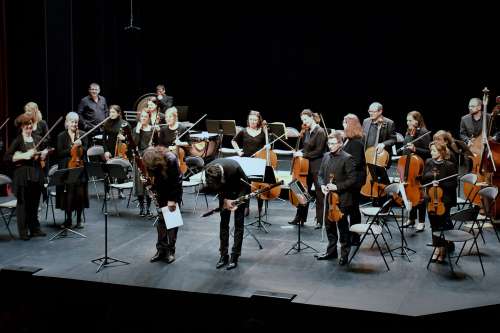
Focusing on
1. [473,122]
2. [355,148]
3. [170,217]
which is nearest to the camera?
[170,217]

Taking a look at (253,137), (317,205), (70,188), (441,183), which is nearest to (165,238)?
(70,188)

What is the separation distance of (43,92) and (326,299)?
28.3 ft

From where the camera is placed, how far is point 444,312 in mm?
6723

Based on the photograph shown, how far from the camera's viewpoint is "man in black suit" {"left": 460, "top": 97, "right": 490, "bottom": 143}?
10531mm

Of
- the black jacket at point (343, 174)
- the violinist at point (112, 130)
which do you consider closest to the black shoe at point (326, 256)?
the black jacket at point (343, 174)

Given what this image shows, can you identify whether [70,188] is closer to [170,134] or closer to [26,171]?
[26,171]

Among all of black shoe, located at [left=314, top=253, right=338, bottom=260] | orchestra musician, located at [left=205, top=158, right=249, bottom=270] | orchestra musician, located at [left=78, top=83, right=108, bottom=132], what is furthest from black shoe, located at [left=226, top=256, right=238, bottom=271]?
orchestra musician, located at [left=78, top=83, right=108, bottom=132]

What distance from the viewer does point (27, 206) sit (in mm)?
9320

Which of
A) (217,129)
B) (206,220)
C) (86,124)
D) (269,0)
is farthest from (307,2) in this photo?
(206,220)

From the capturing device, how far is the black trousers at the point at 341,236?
26.9 feet

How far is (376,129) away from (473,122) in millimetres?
1600

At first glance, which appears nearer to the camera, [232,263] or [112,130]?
[232,263]

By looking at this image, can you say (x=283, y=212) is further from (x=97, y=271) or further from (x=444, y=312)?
(x=444, y=312)

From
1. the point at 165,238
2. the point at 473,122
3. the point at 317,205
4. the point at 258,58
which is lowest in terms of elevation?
the point at 165,238
